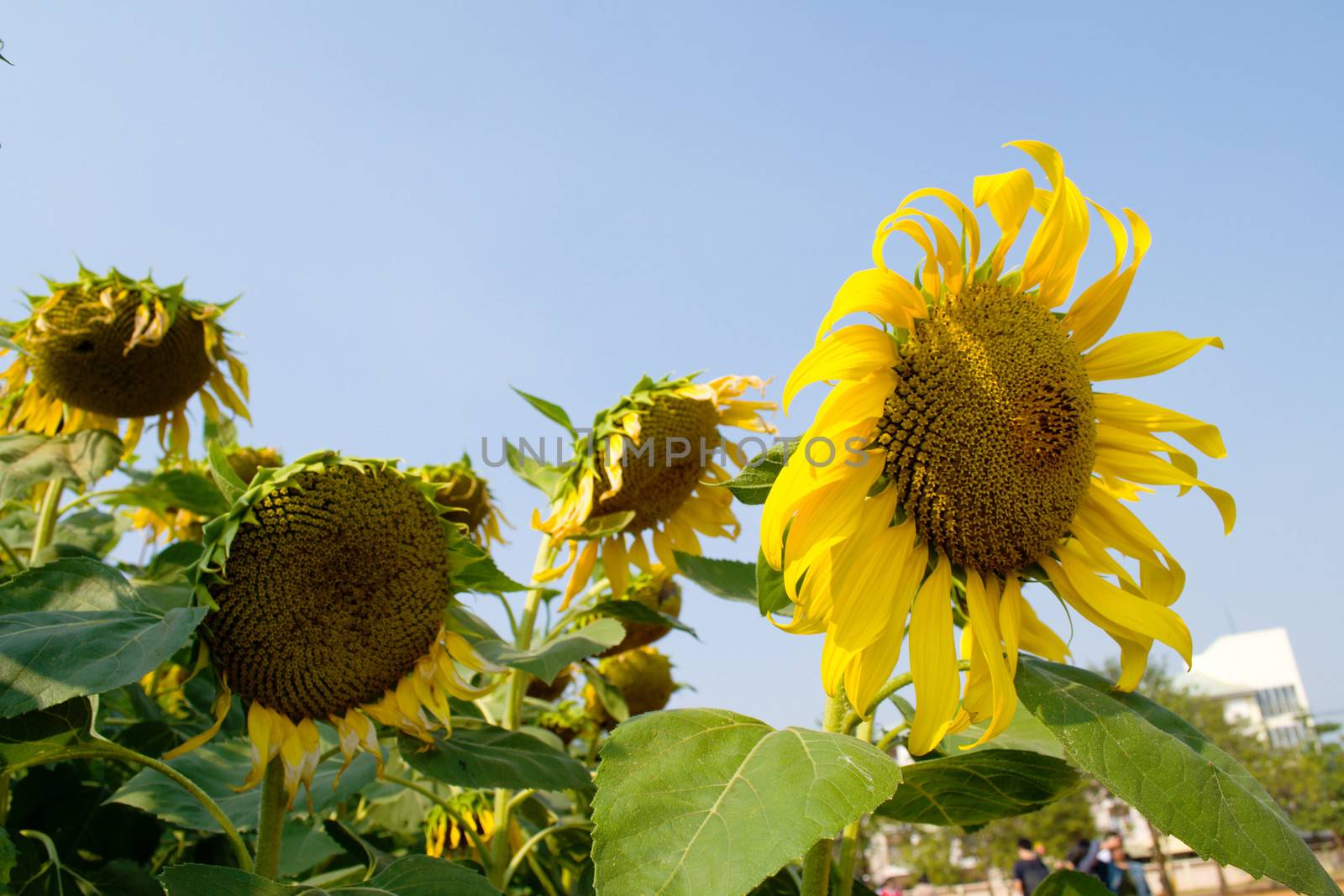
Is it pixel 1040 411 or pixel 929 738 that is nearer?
pixel 929 738

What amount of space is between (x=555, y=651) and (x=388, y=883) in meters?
0.61

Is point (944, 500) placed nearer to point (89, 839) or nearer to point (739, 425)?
point (739, 425)

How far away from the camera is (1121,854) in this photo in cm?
1353

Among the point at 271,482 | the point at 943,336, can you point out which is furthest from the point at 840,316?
the point at 271,482

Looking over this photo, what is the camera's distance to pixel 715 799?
1319 millimetres

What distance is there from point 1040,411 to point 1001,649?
1.26ft

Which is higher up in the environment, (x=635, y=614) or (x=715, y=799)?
(x=635, y=614)

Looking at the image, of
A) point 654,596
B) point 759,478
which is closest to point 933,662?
point 759,478

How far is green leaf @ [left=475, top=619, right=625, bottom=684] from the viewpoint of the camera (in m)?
2.08

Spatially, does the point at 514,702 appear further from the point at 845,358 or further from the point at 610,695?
the point at 845,358

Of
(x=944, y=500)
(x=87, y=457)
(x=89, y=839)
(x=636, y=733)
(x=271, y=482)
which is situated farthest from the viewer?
(x=87, y=457)

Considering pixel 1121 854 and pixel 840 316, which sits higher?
pixel 840 316

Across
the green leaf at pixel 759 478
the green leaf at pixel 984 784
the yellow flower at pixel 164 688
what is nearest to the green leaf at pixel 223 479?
the green leaf at pixel 759 478

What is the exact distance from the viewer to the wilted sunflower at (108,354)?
300cm
